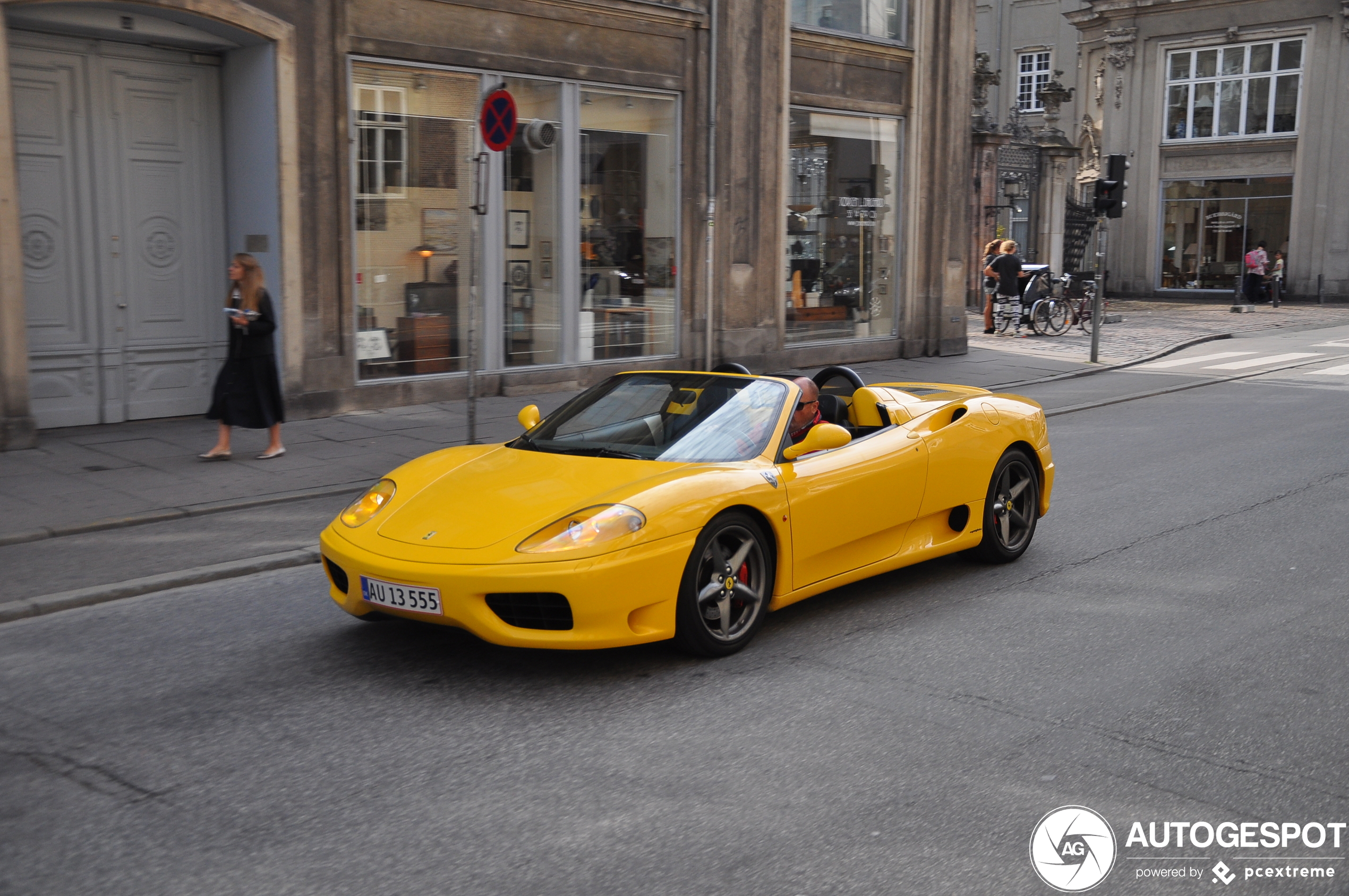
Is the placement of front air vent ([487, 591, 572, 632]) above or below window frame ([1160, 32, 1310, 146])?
below

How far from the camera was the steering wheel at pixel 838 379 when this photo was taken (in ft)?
23.1

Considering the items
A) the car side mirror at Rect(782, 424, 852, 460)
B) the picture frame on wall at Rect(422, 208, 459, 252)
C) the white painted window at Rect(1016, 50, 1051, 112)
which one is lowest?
the car side mirror at Rect(782, 424, 852, 460)

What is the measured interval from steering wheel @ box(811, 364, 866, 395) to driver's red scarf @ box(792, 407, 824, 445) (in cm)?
52

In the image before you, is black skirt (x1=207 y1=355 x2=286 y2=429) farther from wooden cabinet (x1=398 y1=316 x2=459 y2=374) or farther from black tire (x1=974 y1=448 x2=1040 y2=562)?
black tire (x1=974 y1=448 x2=1040 y2=562)

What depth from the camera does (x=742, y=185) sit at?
56.1ft

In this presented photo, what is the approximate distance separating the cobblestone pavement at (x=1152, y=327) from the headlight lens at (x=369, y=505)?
1686 cm

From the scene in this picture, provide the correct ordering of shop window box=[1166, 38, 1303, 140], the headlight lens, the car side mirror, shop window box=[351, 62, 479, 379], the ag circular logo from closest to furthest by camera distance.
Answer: the ag circular logo → the headlight lens → the car side mirror → shop window box=[351, 62, 479, 379] → shop window box=[1166, 38, 1303, 140]

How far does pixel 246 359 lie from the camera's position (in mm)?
10227

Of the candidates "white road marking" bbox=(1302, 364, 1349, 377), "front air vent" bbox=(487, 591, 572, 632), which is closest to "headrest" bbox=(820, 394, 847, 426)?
"front air vent" bbox=(487, 591, 572, 632)

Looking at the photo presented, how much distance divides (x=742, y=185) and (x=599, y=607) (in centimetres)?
1290

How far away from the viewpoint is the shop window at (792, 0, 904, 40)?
704 inches

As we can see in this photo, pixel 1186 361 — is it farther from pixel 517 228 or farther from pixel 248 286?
pixel 248 286

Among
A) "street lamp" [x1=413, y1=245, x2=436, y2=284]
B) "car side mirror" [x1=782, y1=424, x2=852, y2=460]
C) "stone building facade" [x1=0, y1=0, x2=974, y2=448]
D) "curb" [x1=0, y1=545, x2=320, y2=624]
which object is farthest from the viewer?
"street lamp" [x1=413, y1=245, x2=436, y2=284]

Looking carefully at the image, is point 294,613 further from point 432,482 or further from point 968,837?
point 968,837
